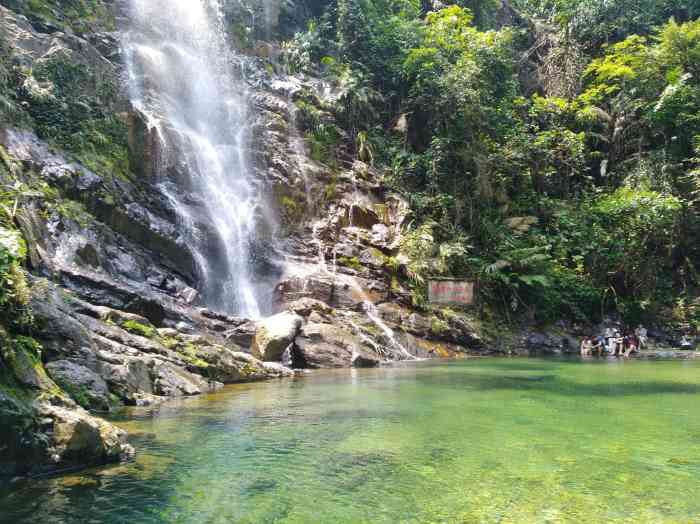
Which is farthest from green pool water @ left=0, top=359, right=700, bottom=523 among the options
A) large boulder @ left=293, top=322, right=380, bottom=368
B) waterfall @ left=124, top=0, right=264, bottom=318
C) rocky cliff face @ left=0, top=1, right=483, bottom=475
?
waterfall @ left=124, top=0, right=264, bottom=318

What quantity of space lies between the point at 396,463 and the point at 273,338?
30.5 feet

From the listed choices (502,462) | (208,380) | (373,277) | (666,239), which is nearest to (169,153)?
(373,277)

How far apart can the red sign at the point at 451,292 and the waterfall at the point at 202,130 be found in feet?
23.2

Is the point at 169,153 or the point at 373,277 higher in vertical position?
the point at 169,153

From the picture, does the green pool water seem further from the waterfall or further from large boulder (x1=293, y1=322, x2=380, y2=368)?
the waterfall

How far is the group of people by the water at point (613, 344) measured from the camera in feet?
68.8

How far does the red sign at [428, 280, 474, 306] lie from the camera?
71.1ft

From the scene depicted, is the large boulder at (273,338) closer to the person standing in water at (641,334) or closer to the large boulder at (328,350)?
the large boulder at (328,350)

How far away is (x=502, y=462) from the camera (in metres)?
5.12

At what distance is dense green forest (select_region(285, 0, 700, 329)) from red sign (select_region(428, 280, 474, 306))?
65 centimetres

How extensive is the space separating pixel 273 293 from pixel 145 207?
16.9 feet

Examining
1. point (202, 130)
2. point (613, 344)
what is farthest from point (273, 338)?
point (613, 344)

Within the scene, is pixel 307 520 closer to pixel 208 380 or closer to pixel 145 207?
pixel 208 380

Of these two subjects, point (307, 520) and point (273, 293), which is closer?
point (307, 520)
